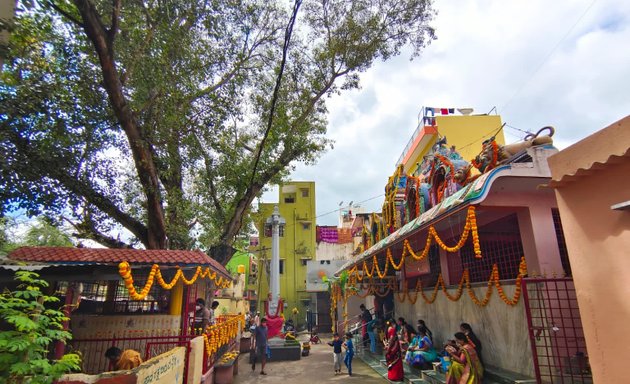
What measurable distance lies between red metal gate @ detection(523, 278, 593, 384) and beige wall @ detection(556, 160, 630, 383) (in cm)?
147

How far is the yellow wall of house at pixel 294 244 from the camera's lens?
3259 cm

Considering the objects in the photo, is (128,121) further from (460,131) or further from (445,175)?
(460,131)

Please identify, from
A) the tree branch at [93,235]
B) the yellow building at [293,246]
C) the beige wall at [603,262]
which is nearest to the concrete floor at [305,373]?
the tree branch at [93,235]

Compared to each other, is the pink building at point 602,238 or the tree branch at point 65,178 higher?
the tree branch at point 65,178

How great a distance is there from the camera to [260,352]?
1230cm

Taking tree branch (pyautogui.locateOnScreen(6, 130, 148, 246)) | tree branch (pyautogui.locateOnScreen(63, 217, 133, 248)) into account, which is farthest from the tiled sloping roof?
tree branch (pyautogui.locateOnScreen(63, 217, 133, 248))

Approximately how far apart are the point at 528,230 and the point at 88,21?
34.0 ft

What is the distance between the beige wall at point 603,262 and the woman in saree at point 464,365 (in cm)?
264

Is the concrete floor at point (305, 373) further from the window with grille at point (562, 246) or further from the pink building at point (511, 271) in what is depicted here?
the window with grille at point (562, 246)

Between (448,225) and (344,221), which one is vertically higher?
(344,221)

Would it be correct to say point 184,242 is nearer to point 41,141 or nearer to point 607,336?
point 41,141

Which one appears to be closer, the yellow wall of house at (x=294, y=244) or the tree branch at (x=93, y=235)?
the tree branch at (x=93, y=235)

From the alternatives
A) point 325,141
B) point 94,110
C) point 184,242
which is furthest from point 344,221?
point 94,110

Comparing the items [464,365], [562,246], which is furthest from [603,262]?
[464,365]
